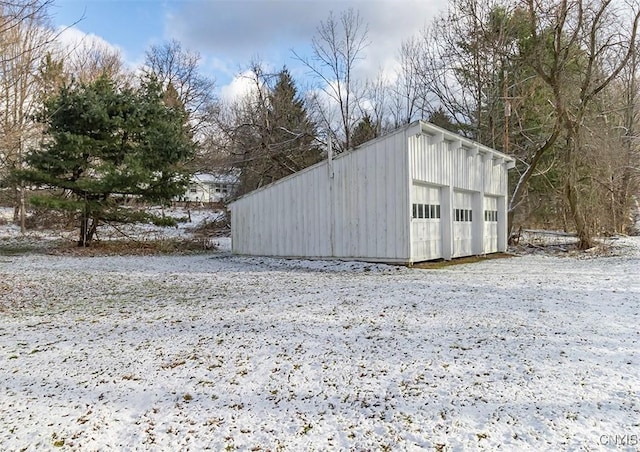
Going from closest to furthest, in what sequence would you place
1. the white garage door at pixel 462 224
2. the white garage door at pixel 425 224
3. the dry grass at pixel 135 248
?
the white garage door at pixel 425 224 < the white garage door at pixel 462 224 < the dry grass at pixel 135 248

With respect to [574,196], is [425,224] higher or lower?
lower

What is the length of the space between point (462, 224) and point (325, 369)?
33.5ft

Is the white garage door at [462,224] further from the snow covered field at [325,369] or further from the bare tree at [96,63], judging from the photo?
the bare tree at [96,63]

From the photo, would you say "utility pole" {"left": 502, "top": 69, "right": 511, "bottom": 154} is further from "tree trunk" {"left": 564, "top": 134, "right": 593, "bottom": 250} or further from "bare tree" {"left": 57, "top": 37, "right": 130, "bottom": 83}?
"bare tree" {"left": 57, "top": 37, "right": 130, "bottom": 83}

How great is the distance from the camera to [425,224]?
1104 cm

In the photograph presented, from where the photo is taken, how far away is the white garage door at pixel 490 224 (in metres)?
14.3

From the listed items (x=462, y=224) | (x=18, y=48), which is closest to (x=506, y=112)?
(x=462, y=224)

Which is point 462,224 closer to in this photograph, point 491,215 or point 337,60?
point 491,215

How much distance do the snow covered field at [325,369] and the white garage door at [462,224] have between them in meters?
5.29

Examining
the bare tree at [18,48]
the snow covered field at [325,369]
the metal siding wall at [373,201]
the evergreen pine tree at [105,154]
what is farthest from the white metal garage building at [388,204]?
the bare tree at [18,48]

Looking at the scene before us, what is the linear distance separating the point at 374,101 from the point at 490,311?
20797 mm

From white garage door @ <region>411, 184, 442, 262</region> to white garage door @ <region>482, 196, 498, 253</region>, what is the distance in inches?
128

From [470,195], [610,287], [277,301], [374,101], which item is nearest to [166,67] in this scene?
[374,101]

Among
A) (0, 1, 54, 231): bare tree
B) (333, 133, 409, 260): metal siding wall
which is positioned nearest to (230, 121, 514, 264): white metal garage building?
(333, 133, 409, 260): metal siding wall
